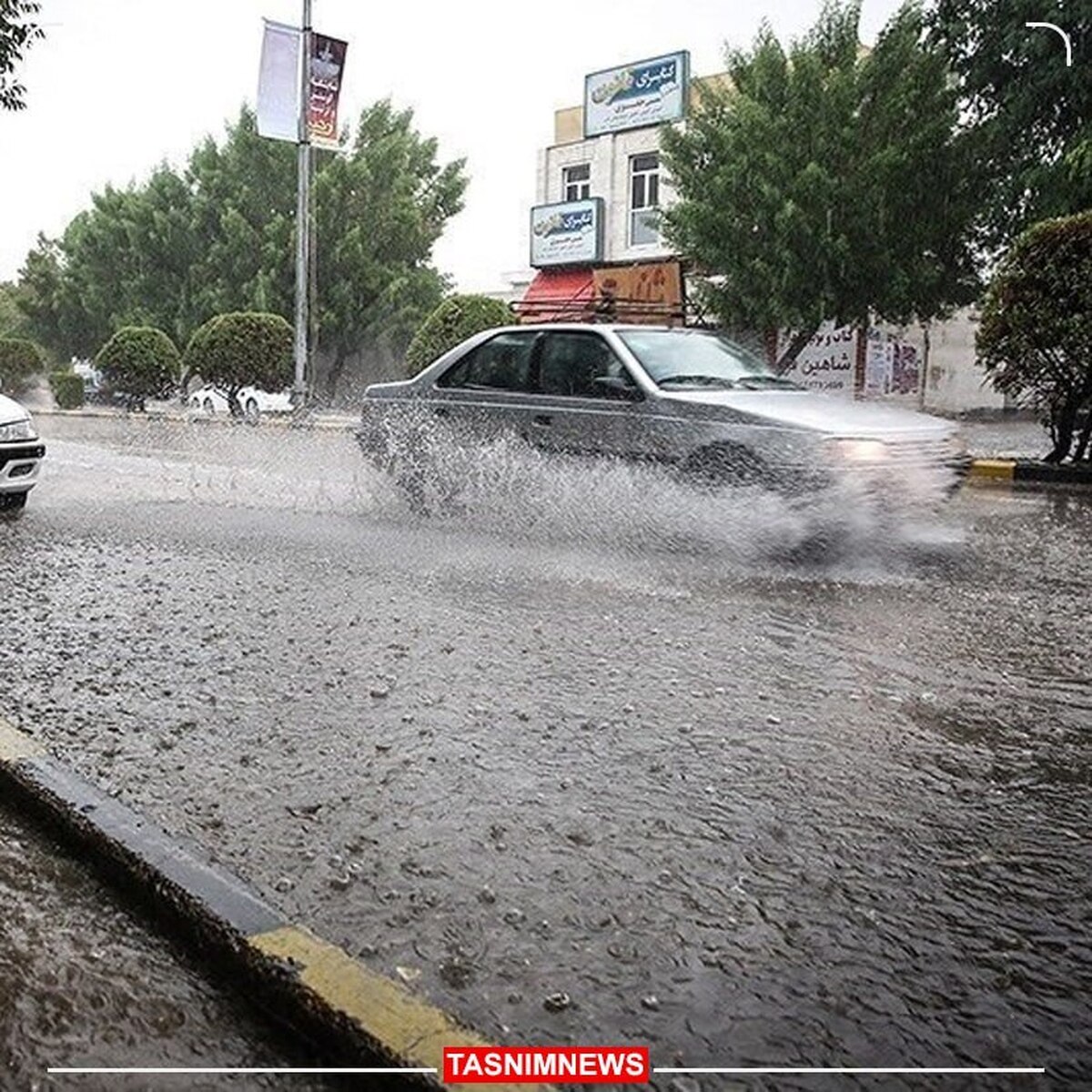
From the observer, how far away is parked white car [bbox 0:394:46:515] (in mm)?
8617

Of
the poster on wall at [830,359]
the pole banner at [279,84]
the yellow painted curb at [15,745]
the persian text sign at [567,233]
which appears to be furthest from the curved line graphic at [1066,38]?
the yellow painted curb at [15,745]

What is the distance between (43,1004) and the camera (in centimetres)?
221

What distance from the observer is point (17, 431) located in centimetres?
870

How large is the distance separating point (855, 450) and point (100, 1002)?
5362mm

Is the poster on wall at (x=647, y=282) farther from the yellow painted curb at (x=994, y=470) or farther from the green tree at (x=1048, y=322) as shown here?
the green tree at (x=1048, y=322)

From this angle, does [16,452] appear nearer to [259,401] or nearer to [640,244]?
[259,401]

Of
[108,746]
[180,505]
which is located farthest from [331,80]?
[108,746]

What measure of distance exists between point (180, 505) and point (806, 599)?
19.4 feet

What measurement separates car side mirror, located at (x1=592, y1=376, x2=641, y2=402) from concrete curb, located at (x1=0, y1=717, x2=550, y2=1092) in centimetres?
505

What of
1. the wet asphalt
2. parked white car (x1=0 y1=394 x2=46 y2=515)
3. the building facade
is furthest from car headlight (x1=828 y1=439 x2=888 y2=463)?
Result: the building facade

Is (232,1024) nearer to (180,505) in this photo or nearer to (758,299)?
(180,505)

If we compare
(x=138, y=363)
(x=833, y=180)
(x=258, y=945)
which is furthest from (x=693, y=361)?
(x=138, y=363)

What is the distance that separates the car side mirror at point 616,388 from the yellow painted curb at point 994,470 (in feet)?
24.5

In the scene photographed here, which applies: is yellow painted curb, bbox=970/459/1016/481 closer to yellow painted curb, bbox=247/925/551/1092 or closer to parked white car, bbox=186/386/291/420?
yellow painted curb, bbox=247/925/551/1092
